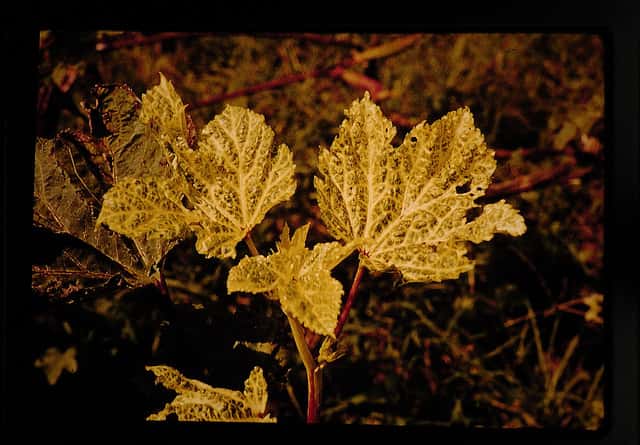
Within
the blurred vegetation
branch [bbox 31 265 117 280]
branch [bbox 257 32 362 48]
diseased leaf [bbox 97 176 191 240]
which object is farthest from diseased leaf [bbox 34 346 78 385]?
branch [bbox 257 32 362 48]

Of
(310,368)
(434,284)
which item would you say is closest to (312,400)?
(310,368)

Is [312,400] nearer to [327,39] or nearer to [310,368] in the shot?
[310,368]

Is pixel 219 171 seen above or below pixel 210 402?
above

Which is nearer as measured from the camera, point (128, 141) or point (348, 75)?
point (128, 141)

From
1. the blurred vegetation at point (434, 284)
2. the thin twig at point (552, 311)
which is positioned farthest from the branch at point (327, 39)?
the thin twig at point (552, 311)

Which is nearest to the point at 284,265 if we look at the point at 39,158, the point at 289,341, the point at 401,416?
the point at 289,341

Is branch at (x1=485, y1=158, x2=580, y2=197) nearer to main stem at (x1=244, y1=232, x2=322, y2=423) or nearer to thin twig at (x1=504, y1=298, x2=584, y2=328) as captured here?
thin twig at (x1=504, y1=298, x2=584, y2=328)
